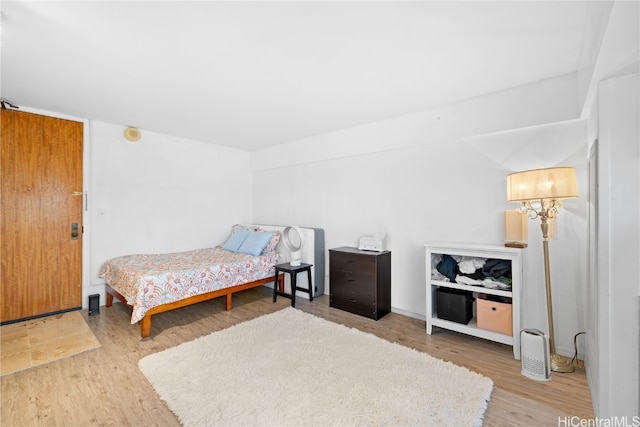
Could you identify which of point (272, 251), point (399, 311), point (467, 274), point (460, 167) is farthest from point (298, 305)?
point (460, 167)

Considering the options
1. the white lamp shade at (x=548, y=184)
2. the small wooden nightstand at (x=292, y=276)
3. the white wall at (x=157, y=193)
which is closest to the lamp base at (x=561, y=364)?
the white lamp shade at (x=548, y=184)

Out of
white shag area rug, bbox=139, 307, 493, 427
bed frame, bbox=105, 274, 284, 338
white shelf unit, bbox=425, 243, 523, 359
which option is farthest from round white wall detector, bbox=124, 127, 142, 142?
white shelf unit, bbox=425, 243, 523, 359

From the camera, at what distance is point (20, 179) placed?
3186 mm

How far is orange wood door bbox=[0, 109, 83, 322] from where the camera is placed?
10.2 feet

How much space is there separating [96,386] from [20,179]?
2700 mm

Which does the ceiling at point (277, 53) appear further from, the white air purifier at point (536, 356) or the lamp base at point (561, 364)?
the lamp base at point (561, 364)

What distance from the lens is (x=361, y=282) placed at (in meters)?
3.34

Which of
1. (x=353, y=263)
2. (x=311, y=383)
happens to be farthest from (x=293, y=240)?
(x=311, y=383)

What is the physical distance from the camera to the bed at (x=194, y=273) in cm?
285

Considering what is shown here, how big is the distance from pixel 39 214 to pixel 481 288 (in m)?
4.91

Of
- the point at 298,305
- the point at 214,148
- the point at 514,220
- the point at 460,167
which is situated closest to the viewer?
the point at 514,220

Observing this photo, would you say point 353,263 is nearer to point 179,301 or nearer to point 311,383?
point 311,383

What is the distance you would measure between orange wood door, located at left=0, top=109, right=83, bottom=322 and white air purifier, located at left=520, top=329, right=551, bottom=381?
16.0ft

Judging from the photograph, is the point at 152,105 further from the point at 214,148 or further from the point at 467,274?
the point at 467,274
